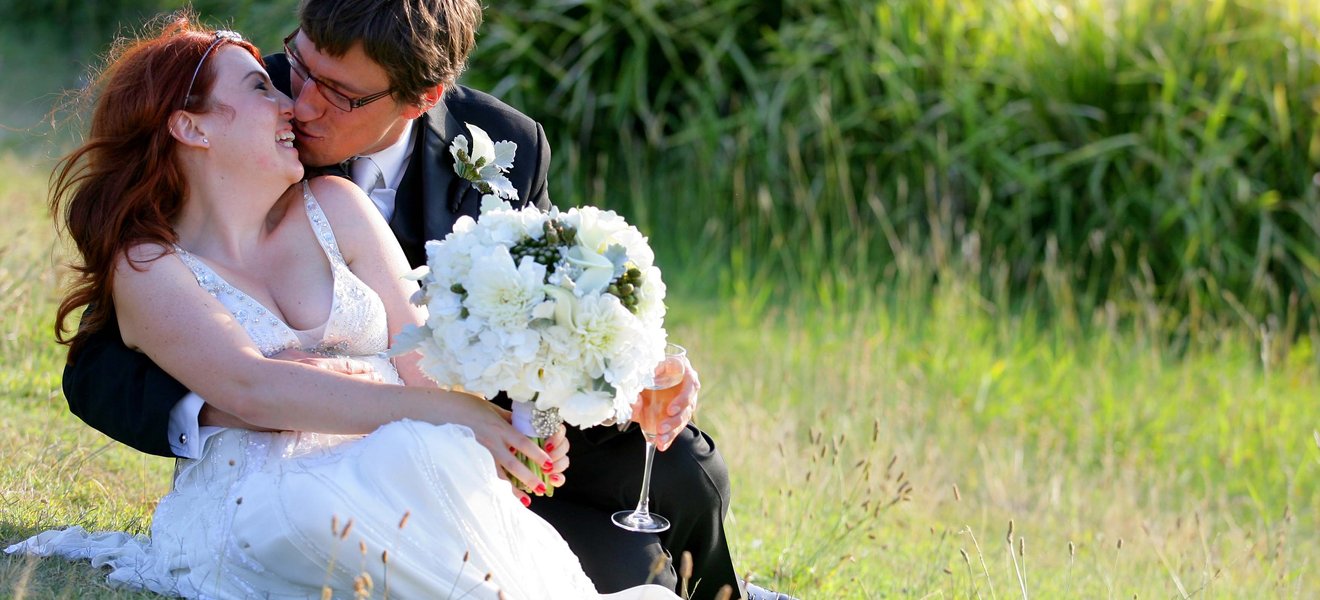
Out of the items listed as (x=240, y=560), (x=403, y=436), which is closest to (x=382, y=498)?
(x=403, y=436)

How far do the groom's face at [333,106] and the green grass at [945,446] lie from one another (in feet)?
3.98

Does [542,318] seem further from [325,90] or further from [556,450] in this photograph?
[325,90]

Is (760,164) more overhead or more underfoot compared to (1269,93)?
more underfoot

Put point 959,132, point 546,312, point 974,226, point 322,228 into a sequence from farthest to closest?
point 959,132, point 974,226, point 322,228, point 546,312

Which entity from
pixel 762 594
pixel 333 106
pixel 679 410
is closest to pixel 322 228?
pixel 333 106

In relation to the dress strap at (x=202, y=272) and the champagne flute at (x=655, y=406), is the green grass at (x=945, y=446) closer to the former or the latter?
the dress strap at (x=202, y=272)

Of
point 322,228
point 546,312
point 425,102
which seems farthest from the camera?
point 425,102

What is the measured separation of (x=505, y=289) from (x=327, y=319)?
2.56 feet

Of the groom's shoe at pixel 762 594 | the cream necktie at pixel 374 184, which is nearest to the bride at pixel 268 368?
the cream necktie at pixel 374 184

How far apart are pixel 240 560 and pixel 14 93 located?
28.3 ft

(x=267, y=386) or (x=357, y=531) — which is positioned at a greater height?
(x=267, y=386)

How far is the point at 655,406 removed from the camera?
335 cm

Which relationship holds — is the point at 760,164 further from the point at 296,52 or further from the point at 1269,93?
the point at 296,52

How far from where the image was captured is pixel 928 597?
4.19 meters
